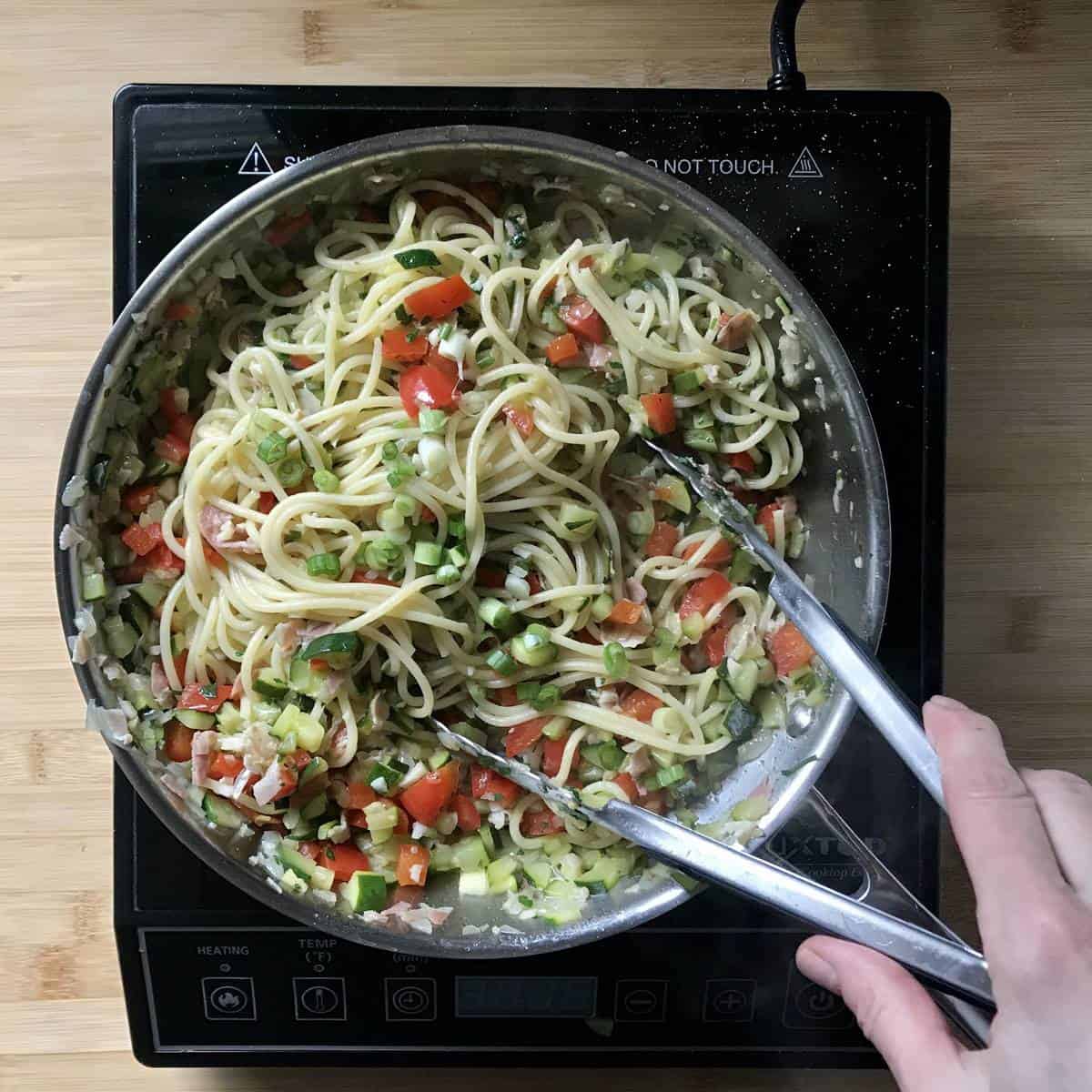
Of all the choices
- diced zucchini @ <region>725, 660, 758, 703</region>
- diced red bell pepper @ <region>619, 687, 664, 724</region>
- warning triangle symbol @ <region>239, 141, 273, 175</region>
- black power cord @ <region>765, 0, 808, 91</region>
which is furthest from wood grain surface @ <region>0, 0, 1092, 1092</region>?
diced red bell pepper @ <region>619, 687, 664, 724</region>

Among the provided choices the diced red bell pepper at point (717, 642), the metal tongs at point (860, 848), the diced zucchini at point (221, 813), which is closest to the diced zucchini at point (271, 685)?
the diced zucchini at point (221, 813)

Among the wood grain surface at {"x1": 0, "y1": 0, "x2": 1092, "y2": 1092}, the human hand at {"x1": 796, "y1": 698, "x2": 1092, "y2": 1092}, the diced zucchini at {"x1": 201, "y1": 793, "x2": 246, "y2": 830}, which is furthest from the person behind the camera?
the wood grain surface at {"x1": 0, "y1": 0, "x2": 1092, "y2": 1092}

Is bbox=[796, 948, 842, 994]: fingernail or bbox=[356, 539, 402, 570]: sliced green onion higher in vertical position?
bbox=[356, 539, 402, 570]: sliced green onion

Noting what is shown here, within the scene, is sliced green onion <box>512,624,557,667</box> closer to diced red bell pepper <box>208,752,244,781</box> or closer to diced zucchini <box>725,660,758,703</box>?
diced zucchini <box>725,660,758,703</box>

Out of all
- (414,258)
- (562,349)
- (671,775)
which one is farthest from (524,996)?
(414,258)

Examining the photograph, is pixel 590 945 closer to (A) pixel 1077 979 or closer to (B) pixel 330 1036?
(B) pixel 330 1036

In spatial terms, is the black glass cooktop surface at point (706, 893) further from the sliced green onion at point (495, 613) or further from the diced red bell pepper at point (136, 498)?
the sliced green onion at point (495, 613)

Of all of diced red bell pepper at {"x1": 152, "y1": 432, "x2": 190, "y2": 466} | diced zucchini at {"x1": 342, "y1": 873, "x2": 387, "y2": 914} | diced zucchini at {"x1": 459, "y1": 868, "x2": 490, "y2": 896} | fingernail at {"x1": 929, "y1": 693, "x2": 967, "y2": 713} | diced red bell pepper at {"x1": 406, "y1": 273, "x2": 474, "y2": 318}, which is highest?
diced red bell pepper at {"x1": 406, "y1": 273, "x2": 474, "y2": 318}
